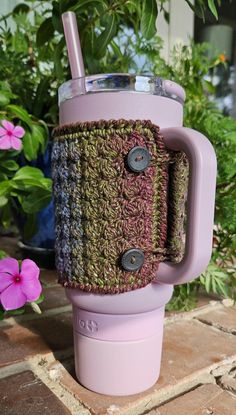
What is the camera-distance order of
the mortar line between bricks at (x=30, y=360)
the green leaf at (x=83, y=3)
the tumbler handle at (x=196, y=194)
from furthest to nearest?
the green leaf at (x=83, y=3), the mortar line between bricks at (x=30, y=360), the tumbler handle at (x=196, y=194)

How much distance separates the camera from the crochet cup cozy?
34 cm

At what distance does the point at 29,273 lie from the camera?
0.41m

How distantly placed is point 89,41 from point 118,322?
495 mm

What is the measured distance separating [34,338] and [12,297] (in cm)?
15

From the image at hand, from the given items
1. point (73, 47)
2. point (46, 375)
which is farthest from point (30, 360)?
point (73, 47)

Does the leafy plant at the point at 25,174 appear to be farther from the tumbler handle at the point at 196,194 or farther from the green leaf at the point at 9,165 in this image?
the tumbler handle at the point at 196,194

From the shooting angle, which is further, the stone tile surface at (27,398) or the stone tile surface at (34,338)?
the stone tile surface at (34,338)

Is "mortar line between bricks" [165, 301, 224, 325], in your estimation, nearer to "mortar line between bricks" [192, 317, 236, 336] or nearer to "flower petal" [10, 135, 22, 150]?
"mortar line between bricks" [192, 317, 236, 336]

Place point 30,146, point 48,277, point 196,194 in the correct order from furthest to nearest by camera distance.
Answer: point 48,277 < point 30,146 < point 196,194

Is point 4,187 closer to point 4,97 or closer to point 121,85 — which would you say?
point 4,97

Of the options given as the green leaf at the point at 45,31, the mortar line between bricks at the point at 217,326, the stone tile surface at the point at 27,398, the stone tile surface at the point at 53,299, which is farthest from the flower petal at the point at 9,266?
the green leaf at the point at 45,31

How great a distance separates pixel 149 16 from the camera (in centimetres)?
50

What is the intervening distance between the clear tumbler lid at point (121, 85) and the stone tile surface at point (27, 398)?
0.32 meters

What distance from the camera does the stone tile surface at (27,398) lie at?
37 centimetres
